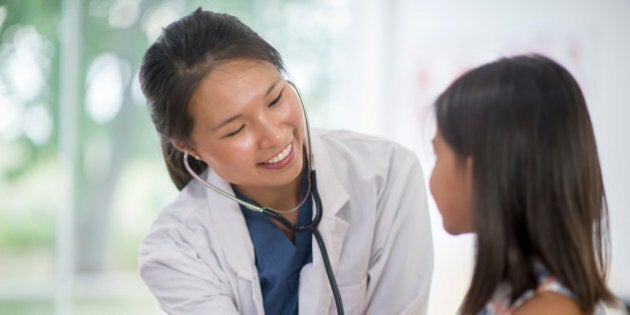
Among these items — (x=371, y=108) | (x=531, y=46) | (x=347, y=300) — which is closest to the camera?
(x=347, y=300)

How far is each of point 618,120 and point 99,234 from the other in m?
2.57

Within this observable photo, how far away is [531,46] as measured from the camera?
11.5 ft

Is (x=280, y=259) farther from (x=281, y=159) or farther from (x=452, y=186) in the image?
(x=452, y=186)

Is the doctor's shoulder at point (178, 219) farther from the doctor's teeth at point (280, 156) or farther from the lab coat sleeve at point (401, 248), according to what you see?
the lab coat sleeve at point (401, 248)

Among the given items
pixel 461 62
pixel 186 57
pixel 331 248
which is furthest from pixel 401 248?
pixel 461 62

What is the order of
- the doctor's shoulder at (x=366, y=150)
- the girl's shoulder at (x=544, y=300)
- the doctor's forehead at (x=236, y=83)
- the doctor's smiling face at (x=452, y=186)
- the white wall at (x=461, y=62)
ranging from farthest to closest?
1. the white wall at (x=461, y=62)
2. the doctor's shoulder at (x=366, y=150)
3. the doctor's forehead at (x=236, y=83)
4. the doctor's smiling face at (x=452, y=186)
5. the girl's shoulder at (x=544, y=300)

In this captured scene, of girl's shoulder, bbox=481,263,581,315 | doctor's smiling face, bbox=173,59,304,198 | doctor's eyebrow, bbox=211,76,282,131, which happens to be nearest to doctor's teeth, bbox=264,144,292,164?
doctor's smiling face, bbox=173,59,304,198

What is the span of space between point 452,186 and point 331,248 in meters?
0.38

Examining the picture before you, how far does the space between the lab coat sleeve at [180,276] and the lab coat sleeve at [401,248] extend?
31 centimetres

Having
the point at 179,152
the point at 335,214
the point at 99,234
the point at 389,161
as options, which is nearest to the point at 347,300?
the point at 335,214

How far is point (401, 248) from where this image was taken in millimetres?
1452

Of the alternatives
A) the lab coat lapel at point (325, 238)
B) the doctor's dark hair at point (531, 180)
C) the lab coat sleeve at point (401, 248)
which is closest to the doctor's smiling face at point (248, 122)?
the lab coat lapel at point (325, 238)

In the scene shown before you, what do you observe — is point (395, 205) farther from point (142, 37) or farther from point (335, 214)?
point (142, 37)

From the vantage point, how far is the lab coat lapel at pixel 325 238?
141cm
